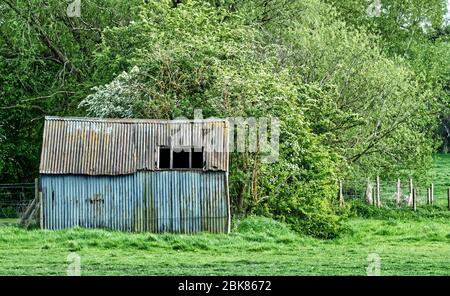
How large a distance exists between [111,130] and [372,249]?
833 centimetres

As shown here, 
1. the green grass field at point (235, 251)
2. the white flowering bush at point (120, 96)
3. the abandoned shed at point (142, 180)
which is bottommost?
the green grass field at point (235, 251)

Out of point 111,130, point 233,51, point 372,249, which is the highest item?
point 233,51

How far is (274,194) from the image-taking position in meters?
33.5

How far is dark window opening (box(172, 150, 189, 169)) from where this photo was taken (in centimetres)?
3244

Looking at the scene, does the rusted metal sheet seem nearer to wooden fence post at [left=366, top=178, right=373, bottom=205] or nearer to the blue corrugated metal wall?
the blue corrugated metal wall

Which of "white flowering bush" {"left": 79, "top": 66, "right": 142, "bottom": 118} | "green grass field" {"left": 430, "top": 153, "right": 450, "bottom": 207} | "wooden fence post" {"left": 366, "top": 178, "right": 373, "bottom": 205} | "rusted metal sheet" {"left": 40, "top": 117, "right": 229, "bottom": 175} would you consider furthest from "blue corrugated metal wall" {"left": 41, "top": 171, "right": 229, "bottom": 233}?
"green grass field" {"left": 430, "top": 153, "right": 450, "bottom": 207}

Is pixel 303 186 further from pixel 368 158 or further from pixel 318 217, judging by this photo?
pixel 368 158

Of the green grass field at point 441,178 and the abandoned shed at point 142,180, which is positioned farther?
the green grass field at point 441,178

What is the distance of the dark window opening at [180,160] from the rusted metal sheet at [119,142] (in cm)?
67

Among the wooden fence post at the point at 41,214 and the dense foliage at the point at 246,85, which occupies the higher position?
the dense foliage at the point at 246,85

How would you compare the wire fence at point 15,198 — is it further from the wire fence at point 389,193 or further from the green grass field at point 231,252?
the wire fence at point 389,193

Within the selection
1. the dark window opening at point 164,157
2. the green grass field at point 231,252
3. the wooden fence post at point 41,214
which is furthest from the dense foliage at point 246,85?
the wooden fence post at point 41,214

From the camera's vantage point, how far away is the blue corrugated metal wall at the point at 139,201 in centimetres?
3144

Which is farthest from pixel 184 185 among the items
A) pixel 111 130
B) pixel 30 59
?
pixel 30 59
